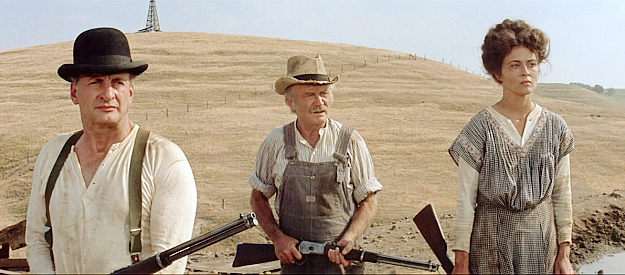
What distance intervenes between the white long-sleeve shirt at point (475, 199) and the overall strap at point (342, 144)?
0.64 m

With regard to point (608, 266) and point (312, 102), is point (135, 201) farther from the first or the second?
point (608, 266)

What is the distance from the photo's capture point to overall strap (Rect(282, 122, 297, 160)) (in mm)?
3891

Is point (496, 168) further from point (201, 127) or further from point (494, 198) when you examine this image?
point (201, 127)

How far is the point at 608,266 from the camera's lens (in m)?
7.61

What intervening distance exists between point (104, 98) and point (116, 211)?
48 centimetres

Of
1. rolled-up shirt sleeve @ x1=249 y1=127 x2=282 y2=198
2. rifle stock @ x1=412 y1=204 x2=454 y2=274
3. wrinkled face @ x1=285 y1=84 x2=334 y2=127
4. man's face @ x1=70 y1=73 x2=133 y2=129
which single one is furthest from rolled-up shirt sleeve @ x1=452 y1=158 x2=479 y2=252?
man's face @ x1=70 y1=73 x2=133 y2=129

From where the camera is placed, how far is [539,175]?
353 cm

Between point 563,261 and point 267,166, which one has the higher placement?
point 267,166

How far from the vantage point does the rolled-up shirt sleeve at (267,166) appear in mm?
A: 3975

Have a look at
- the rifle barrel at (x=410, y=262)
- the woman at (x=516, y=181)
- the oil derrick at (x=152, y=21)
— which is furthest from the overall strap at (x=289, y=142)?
the oil derrick at (x=152, y=21)

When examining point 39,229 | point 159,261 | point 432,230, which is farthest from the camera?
point 432,230

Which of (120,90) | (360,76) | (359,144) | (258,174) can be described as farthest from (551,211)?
(360,76)

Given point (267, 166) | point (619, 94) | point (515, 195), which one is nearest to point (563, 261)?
point (515, 195)

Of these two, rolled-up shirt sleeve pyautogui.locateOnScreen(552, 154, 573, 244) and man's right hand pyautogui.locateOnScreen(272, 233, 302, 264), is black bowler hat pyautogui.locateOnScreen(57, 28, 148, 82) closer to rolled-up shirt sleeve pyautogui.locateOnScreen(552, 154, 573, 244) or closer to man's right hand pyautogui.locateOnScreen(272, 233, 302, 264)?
man's right hand pyautogui.locateOnScreen(272, 233, 302, 264)
